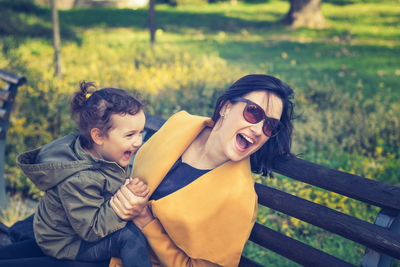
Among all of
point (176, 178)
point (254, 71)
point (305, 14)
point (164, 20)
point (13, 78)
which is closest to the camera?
point (176, 178)

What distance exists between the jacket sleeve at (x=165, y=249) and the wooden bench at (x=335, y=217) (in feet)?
1.21

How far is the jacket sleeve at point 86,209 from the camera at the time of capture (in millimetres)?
1844

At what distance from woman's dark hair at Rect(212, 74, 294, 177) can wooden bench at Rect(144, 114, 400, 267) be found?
5cm

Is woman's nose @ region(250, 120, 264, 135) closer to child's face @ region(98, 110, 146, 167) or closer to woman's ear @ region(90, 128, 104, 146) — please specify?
child's face @ region(98, 110, 146, 167)

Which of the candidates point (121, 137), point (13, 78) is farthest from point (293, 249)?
point (13, 78)

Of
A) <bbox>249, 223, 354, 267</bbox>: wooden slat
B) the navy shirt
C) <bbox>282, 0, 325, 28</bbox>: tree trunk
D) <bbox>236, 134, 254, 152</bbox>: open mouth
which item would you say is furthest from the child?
<bbox>282, 0, 325, 28</bbox>: tree trunk

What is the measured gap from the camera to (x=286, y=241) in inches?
78.8

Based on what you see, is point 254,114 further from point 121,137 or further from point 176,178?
point 121,137

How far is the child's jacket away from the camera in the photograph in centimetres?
186

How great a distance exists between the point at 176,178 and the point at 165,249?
0.37 metres

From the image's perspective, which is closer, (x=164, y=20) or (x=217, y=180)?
(x=217, y=180)

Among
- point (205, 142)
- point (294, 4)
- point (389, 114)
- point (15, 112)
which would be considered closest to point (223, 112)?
point (205, 142)

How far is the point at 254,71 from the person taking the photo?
24.9 ft

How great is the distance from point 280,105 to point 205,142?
18.6 inches
